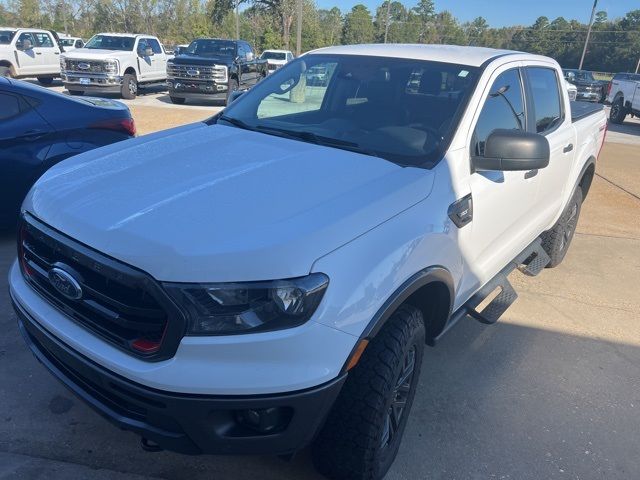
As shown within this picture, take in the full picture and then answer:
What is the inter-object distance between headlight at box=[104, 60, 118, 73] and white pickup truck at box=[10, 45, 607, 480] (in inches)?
555

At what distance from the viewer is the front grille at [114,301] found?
1.84 meters

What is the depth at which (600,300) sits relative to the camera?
15.1 ft

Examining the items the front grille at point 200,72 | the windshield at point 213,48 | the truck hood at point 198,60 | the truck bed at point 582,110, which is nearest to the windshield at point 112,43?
the windshield at point 213,48

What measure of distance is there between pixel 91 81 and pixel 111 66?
2.38 ft

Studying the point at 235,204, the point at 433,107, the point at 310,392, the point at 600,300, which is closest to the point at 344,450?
the point at 310,392

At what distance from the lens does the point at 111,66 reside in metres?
15.6

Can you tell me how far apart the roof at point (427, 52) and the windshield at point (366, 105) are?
2.7 inches

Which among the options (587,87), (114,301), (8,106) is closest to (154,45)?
(8,106)

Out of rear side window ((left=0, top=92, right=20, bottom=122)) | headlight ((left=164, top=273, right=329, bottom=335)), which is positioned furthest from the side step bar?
rear side window ((left=0, top=92, right=20, bottom=122))

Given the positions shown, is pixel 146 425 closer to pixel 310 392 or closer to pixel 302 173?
pixel 310 392

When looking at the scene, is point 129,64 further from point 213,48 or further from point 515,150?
point 515,150

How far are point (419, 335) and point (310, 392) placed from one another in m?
0.79

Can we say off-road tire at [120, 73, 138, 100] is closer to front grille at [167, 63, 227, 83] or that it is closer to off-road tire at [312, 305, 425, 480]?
front grille at [167, 63, 227, 83]

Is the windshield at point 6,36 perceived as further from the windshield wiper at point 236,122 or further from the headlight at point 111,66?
the windshield wiper at point 236,122
